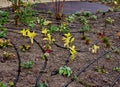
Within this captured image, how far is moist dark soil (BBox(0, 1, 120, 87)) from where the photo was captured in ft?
14.0

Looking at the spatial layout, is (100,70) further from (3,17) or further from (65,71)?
(3,17)

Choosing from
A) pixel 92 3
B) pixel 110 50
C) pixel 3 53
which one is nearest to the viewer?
pixel 3 53

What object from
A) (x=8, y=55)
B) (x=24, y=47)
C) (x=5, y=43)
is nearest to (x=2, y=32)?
(x=5, y=43)

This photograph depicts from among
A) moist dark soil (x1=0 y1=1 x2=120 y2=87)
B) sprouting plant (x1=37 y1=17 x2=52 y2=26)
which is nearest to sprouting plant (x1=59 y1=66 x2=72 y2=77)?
moist dark soil (x1=0 y1=1 x2=120 y2=87)

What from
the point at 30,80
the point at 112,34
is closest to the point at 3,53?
the point at 30,80

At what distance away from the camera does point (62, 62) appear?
4.84 meters

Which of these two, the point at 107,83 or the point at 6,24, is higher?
the point at 6,24

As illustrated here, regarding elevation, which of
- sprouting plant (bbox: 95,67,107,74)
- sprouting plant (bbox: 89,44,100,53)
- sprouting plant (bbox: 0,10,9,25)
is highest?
sprouting plant (bbox: 0,10,9,25)

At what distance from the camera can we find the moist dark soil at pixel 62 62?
427 centimetres

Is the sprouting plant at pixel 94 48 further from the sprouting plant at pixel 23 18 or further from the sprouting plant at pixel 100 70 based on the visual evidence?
the sprouting plant at pixel 23 18

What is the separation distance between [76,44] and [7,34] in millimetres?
1154

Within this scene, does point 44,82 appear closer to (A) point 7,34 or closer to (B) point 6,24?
(A) point 7,34

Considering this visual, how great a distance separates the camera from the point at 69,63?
4.84m

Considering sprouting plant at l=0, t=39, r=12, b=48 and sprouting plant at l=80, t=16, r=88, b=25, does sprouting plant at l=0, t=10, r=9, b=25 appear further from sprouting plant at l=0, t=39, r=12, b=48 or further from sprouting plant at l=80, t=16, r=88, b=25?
sprouting plant at l=80, t=16, r=88, b=25
